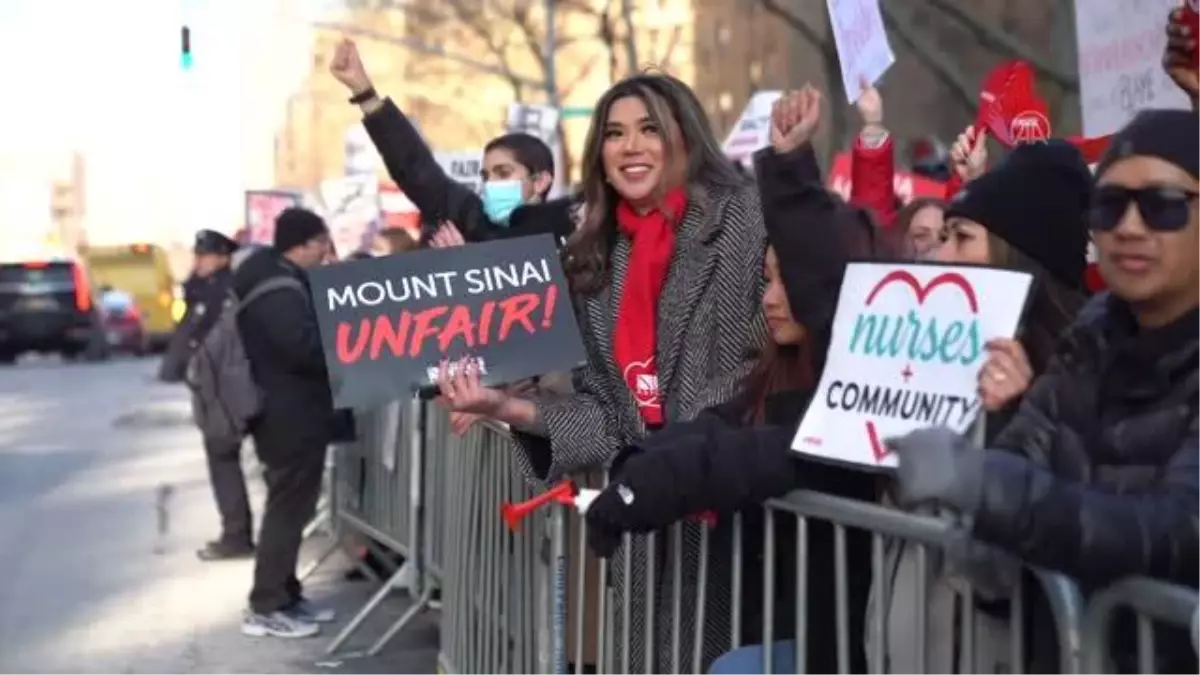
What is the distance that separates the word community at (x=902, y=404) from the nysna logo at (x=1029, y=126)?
2000mm

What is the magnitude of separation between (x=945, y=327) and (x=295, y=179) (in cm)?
8552

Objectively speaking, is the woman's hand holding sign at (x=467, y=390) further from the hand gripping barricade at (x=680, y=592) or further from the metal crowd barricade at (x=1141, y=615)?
the metal crowd barricade at (x=1141, y=615)

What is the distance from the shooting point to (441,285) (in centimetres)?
470

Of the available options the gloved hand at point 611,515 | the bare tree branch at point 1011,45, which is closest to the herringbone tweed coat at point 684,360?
the gloved hand at point 611,515

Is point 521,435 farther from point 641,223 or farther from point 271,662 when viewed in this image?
point 271,662

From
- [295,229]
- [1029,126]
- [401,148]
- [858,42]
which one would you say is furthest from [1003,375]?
[295,229]

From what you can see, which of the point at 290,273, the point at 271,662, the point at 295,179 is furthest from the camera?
the point at 295,179

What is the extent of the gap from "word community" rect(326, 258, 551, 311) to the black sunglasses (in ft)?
6.32

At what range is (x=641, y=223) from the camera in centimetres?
472

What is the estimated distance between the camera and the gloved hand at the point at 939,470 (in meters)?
2.57

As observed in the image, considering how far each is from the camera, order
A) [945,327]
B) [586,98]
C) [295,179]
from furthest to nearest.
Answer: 1. [295,179]
2. [586,98]
3. [945,327]

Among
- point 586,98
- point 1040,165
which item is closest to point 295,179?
point 586,98

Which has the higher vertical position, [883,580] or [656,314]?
[656,314]

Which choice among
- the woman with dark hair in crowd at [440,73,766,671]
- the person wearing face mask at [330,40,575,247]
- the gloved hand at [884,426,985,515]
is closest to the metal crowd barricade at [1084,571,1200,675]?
the gloved hand at [884,426,985,515]
